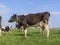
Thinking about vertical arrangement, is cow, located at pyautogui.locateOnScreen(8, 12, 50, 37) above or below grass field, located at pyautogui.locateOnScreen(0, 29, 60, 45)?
above

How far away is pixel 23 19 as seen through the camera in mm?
24047

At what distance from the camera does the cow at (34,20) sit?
73.8 feet

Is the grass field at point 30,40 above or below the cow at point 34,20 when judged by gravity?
below

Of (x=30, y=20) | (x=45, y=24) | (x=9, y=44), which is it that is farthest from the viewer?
(x=30, y=20)

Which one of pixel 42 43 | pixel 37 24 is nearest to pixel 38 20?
pixel 37 24

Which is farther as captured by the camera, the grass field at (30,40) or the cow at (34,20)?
the cow at (34,20)

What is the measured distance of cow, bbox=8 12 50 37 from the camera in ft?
73.8

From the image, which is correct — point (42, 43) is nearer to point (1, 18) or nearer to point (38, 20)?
point (38, 20)

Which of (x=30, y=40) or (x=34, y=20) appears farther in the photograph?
(x=34, y=20)

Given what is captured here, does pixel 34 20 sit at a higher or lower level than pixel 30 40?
higher

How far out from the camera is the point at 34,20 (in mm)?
23625

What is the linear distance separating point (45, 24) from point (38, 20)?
1.13 m

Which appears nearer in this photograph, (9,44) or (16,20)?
Result: (9,44)

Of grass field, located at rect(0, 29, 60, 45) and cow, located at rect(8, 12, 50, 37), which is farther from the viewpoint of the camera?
cow, located at rect(8, 12, 50, 37)
